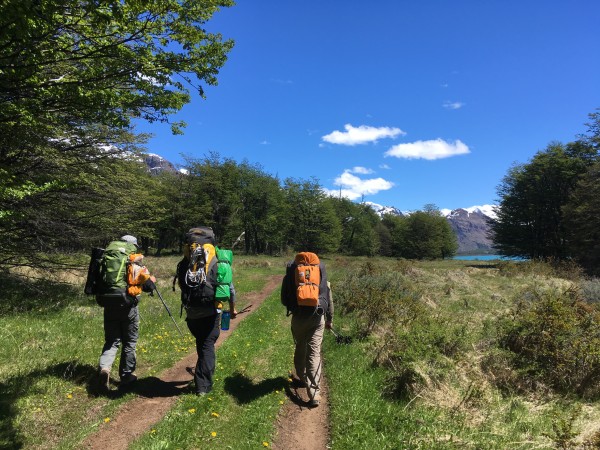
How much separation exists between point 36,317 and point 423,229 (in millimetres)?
90665

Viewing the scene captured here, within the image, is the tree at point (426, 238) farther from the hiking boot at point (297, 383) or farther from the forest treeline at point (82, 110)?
the hiking boot at point (297, 383)

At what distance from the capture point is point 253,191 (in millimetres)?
69500

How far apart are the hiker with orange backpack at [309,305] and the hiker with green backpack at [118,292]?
2511mm

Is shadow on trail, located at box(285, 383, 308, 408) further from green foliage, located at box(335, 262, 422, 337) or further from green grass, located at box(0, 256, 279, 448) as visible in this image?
green foliage, located at box(335, 262, 422, 337)

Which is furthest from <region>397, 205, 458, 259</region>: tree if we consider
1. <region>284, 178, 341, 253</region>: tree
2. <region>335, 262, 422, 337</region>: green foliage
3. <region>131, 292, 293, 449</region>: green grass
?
<region>131, 292, 293, 449</region>: green grass

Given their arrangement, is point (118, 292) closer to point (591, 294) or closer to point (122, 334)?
point (122, 334)

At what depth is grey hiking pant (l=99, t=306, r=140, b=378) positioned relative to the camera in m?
6.12

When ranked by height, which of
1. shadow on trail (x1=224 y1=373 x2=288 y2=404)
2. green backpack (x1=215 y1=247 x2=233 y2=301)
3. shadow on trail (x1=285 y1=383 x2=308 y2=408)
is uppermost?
green backpack (x1=215 y1=247 x2=233 y2=301)

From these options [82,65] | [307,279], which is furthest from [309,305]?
[82,65]

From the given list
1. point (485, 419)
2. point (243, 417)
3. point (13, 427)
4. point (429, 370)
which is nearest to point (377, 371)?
point (429, 370)

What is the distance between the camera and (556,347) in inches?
275

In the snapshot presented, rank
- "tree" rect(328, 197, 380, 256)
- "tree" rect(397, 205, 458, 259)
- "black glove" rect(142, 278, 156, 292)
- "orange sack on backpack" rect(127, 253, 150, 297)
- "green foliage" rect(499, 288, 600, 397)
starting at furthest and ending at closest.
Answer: "tree" rect(328, 197, 380, 256) < "tree" rect(397, 205, 458, 259) < "green foliage" rect(499, 288, 600, 397) < "black glove" rect(142, 278, 156, 292) < "orange sack on backpack" rect(127, 253, 150, 297)

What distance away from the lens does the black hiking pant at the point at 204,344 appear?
5.77m

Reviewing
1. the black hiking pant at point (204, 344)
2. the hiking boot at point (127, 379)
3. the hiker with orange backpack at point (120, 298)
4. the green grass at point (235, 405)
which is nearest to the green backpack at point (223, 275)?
the black hiking pant at point (204, 344)
